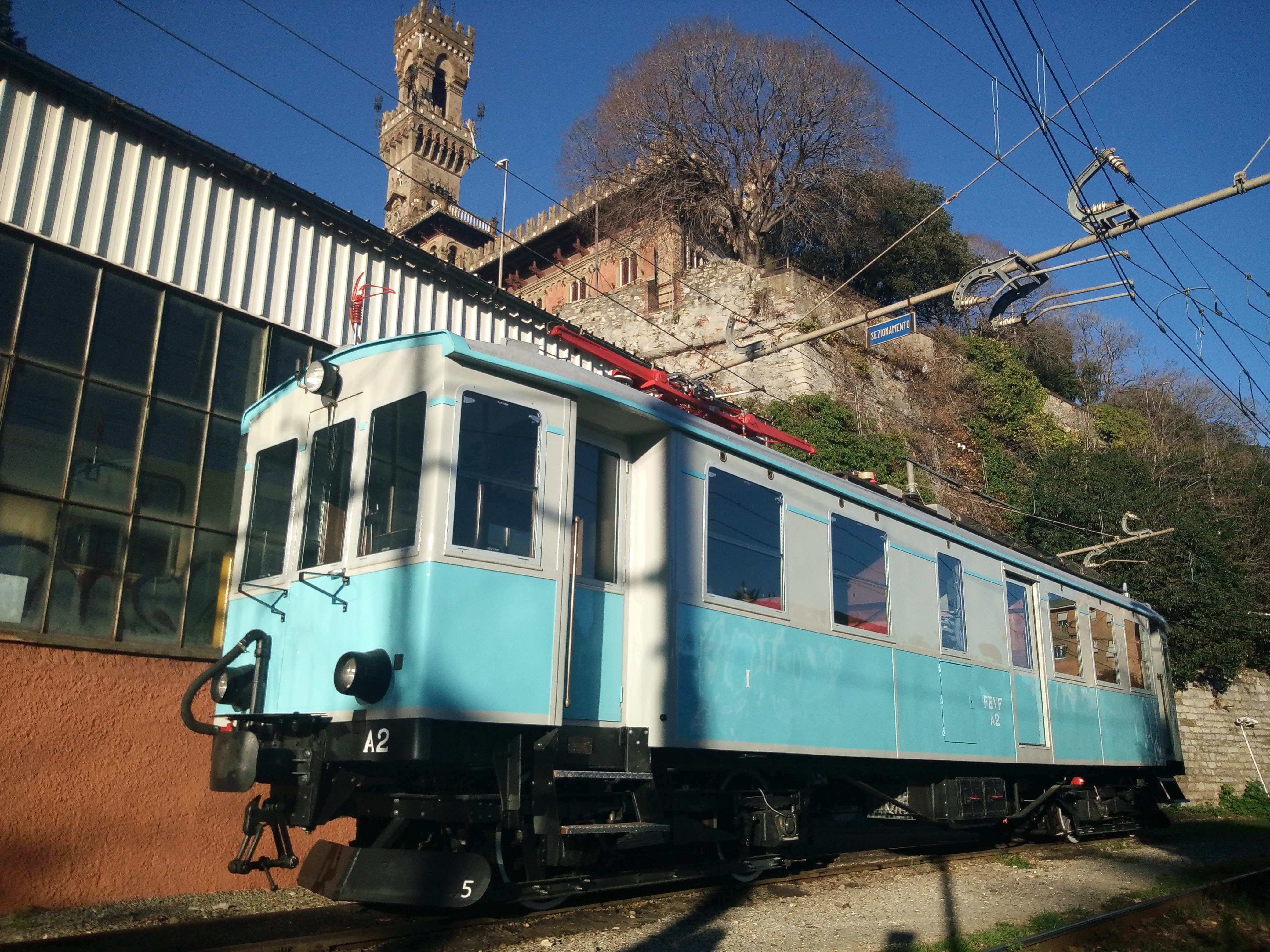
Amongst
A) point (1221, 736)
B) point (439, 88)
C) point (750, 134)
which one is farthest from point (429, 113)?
point (1221, 736)

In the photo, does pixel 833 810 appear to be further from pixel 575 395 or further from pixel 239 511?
pixel 239 511

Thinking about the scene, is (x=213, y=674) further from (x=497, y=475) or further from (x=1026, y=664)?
(x=1026, y=664)

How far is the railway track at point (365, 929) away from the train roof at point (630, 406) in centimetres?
319

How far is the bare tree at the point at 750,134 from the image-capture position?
28031 mm

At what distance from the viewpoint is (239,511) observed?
747 centimetres

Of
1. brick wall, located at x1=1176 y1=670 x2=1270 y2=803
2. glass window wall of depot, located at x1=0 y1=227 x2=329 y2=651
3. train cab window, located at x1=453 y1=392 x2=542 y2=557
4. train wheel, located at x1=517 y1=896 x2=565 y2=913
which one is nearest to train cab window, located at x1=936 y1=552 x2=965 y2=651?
train wheel, located at x1=517 y1=896 x2=565 y2=913

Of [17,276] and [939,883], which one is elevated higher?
[17,276]

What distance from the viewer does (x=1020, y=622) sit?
1072 cm

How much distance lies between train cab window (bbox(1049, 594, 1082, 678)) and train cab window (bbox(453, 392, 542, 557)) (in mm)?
7566

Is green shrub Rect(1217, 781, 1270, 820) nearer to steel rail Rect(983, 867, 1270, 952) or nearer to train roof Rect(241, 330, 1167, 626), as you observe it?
steel rail Rect(983, 867, 1270, 952)

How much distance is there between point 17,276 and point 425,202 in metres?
57.5

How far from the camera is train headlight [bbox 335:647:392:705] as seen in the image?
5.13 metres

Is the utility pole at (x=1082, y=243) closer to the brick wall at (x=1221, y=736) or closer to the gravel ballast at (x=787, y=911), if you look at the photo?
the gravel ballast at (x=787, y=911)

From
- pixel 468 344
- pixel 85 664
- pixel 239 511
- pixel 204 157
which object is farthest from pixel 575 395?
pixel 204 157
